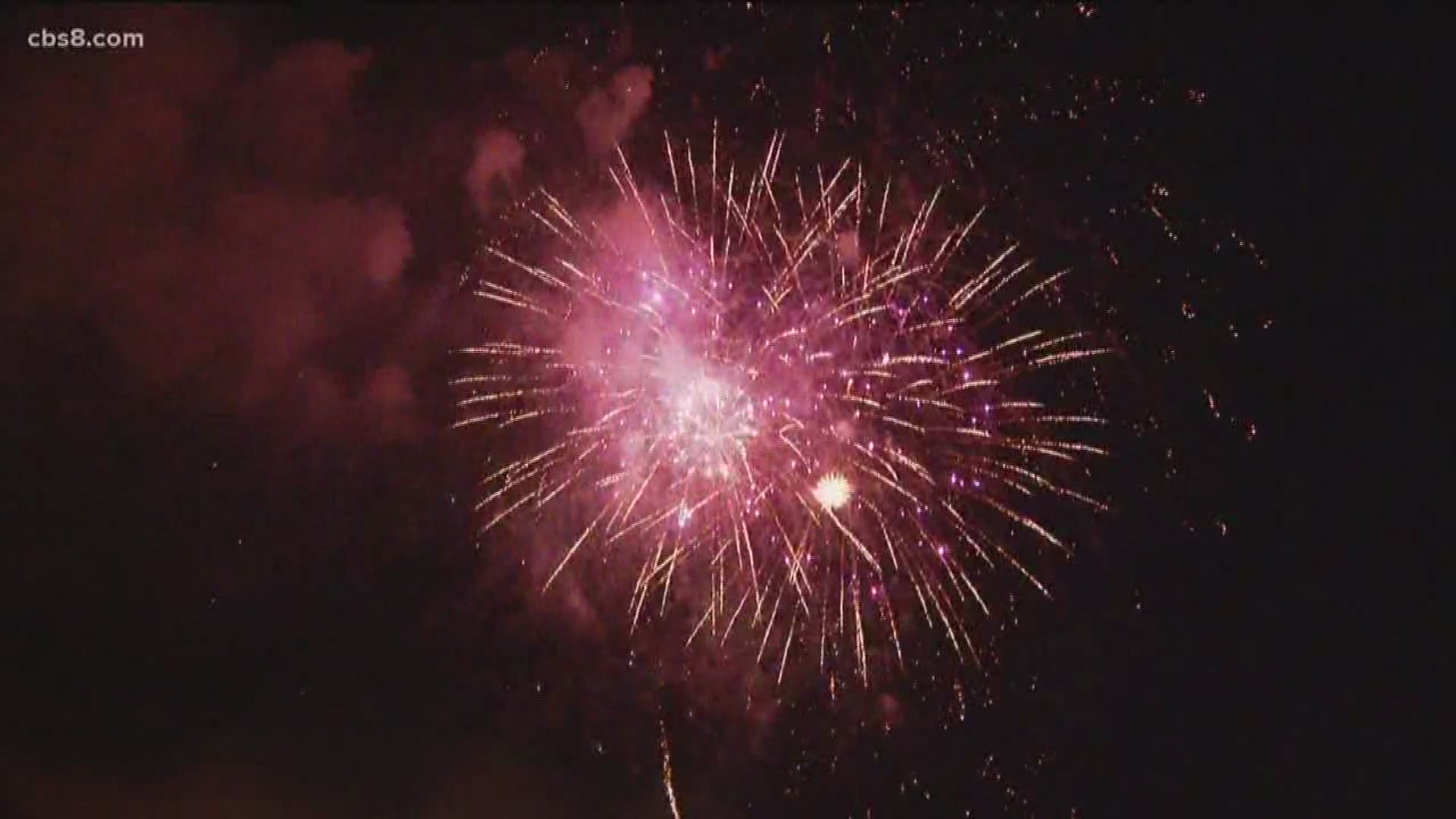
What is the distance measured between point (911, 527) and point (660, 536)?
136 cm

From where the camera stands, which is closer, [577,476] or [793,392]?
[793,392]

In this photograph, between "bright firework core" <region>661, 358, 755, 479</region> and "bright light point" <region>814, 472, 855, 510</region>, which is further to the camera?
"bright light point" <region>814, 472, 855, 510</region>

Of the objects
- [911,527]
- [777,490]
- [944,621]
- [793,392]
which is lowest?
[944,621]

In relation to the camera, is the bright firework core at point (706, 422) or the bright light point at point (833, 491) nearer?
the bright firework core at point (706, 422)

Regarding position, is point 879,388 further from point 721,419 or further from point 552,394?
point 552,394

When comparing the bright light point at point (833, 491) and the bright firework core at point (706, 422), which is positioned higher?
Answer: the bright firework core at point (706, 422)

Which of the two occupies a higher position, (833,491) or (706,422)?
(706,422)

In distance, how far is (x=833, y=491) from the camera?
4.60 meters

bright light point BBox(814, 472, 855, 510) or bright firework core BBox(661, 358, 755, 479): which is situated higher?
bright firework core BBox(661, 358, 755, 479)

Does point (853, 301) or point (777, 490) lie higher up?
point (853, 301)

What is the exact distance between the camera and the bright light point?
4.58 m

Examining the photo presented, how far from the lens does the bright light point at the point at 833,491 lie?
4578 mm

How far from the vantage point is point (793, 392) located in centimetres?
451

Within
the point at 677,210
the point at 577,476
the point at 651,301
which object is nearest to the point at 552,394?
the point at 577,476
